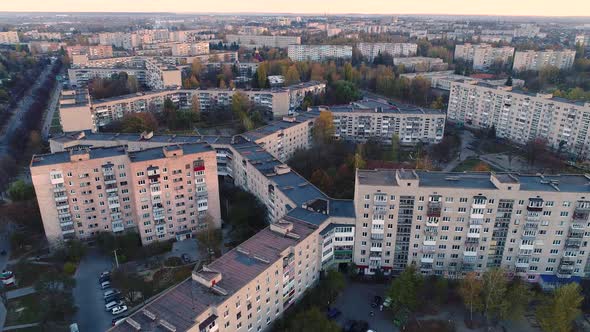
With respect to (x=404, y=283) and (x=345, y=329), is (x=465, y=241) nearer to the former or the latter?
(x=404, y=283)

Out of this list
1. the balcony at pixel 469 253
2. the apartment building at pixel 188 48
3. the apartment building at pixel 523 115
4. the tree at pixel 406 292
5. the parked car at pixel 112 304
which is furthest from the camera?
the apartment building at pixel 188 48

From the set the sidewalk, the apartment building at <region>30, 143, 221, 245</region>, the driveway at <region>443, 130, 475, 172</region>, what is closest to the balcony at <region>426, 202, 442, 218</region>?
the apartment building at <region>30, 143, 221, 245</region>

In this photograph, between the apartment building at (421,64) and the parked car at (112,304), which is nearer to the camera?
the parked car at (112,304)

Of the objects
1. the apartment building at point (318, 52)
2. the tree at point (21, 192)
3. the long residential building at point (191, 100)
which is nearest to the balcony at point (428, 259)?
the tree at point (21, 192)

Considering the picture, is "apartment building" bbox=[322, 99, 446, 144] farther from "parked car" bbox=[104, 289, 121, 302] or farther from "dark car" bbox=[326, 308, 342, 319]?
"parked car" bbox=[104, 289, 121, 302]

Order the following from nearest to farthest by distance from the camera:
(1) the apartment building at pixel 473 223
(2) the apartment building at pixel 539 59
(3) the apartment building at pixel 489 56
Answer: (1) the apartment building at pixel 473 223
(2) the apartment building at pixel 539 59
(3) the apartment building at pixel 489 56

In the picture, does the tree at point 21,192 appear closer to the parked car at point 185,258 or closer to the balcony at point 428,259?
the parked car at point 185,258

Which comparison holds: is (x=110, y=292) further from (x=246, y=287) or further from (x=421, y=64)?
(x=421, y=64)

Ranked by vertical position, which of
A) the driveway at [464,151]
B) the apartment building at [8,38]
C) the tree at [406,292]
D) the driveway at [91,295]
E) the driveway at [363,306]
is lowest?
the driveway at [363,306]
